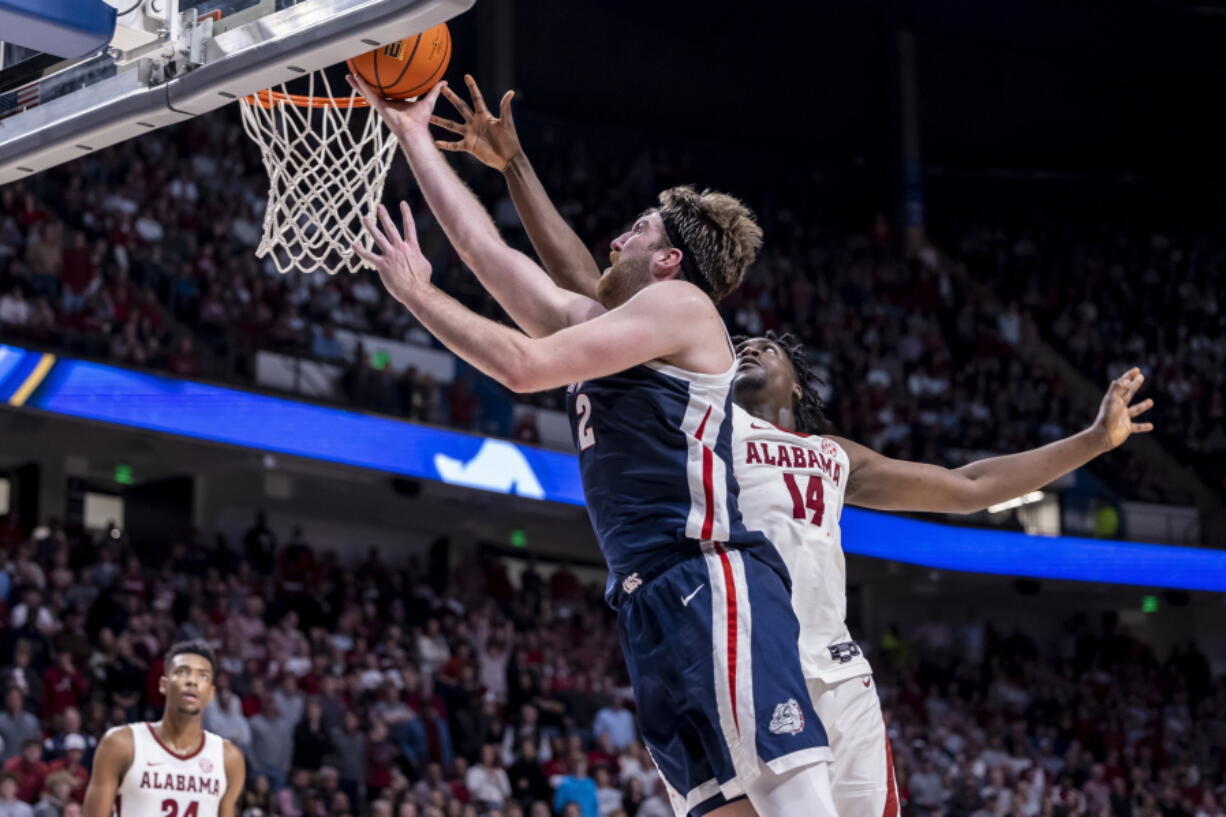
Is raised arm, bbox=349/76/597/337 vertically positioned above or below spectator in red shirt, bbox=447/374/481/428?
Result: below

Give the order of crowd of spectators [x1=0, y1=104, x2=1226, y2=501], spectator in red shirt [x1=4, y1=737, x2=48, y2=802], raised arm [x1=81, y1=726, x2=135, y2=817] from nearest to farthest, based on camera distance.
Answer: raised arm [x1=81, y1=726, x2=135, y2=817], spectator in red shirt [x1=4, y1=737, x2=48, y2=802], crowd of spectators [x1=0, y1=104, x2=1226, y2=501]

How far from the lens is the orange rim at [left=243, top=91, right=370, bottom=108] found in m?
4.42

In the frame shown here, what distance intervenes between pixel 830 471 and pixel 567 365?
4.48 ft

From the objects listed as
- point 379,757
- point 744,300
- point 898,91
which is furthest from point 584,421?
point 898,91

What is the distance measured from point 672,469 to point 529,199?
1.01 metres

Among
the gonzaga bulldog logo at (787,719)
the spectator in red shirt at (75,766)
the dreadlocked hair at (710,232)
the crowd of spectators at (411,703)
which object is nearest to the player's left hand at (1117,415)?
the dreadlocked hair at (710,232)

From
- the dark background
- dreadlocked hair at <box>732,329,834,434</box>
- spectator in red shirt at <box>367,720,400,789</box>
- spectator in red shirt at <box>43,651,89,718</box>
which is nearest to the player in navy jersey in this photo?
dreadlocked hair at <box>732,329,834,434</box>

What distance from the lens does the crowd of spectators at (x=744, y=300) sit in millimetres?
13820

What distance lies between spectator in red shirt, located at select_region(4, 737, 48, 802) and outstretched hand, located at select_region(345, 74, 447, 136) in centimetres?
651

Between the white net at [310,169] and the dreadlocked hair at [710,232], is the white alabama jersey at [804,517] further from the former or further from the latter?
the white net at [310,169]

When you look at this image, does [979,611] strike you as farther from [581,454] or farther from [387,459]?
[581,454]

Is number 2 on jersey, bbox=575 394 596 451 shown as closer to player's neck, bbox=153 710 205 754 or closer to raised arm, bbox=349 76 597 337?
raised arm, bbox=349 76 597 337

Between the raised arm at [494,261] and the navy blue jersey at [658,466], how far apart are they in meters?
0.17

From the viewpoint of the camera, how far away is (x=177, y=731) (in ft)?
21.3
